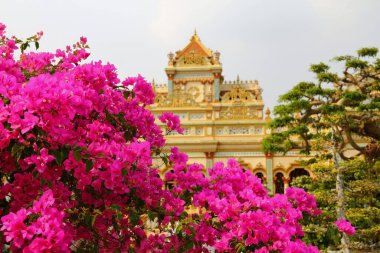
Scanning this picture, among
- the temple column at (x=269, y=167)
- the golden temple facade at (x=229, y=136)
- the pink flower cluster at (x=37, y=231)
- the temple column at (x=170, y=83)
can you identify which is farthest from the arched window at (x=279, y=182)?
the pink flower cluster at (x=37, y=231)

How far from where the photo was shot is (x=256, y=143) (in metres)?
15.4

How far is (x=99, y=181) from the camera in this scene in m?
2.25

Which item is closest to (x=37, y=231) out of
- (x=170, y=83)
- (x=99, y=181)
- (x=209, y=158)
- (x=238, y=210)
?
(x=99, y=181)

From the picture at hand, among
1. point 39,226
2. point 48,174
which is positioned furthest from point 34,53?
point 39,226

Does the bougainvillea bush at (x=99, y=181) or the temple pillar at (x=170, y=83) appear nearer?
the bougainvillea bush at (x=99, y=181)

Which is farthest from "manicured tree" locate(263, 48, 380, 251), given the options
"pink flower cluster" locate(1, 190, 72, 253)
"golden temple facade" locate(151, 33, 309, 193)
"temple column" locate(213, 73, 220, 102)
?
"temple column" locate(213, 73, 220, 102)

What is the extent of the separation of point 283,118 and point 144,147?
26.2 feet

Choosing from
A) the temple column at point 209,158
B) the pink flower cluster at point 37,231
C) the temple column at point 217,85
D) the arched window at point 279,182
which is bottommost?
the arched window at point 279,182

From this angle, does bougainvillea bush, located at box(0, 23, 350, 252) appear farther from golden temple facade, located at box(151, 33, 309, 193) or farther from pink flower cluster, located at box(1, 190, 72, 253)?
golden temple facade, located at box(151, 33, 309, 193)

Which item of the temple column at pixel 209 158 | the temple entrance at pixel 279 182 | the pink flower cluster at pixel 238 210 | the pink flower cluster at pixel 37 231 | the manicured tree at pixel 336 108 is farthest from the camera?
the temple entrance at pixel 279 182

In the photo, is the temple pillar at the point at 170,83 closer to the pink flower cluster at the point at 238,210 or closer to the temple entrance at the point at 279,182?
the temple entrance at the point at 279,182

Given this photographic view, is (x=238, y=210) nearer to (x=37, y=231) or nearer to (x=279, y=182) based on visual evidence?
(x=37, y=231)

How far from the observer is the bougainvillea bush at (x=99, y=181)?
1.93 meters

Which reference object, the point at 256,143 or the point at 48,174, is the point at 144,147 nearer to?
the point at 48,174
